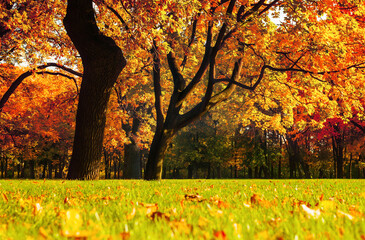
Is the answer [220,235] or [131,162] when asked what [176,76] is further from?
[220,235]

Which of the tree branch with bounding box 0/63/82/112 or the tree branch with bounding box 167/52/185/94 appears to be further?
the tree branch with bounding box 0/63/82/112

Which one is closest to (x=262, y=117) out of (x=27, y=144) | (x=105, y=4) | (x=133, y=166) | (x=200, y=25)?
(x=200, y=25)

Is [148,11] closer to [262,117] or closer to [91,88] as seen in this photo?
[91,88]

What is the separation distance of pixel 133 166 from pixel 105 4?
557 inches

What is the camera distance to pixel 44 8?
11406 millimetres

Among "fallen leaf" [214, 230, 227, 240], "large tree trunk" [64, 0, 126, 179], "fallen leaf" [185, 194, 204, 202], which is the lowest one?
"fallen leaf" [185, 194, 204, 202]

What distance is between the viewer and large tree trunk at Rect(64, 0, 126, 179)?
8617 mm

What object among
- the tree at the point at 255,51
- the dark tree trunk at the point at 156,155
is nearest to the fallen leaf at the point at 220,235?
the tree at the point at 255,51

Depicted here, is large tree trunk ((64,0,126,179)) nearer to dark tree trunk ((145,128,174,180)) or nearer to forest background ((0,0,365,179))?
forest background ((0,0,365,179))

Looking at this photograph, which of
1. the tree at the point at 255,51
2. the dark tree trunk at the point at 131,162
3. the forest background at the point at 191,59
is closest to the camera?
the forest background at the point at 191,59

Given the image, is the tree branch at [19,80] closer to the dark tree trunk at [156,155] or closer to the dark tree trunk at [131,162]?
the dark tree trunk at [156,155]

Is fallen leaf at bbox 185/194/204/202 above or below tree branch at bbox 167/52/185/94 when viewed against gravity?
below

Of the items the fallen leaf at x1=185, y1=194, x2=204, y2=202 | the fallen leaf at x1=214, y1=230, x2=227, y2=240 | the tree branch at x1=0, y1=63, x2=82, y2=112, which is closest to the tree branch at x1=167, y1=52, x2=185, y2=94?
the tree branch at x1=0, y1=63, x2=82, y2=112

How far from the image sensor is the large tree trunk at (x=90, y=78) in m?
8.62
